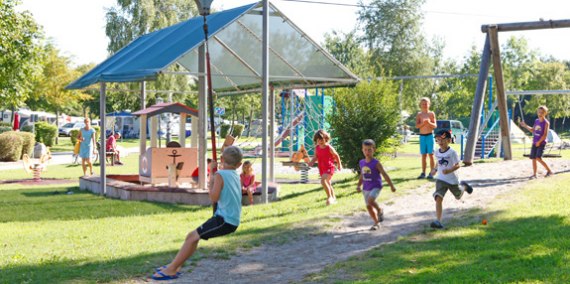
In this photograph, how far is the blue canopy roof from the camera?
15641mm

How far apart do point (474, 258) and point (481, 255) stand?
0.16m

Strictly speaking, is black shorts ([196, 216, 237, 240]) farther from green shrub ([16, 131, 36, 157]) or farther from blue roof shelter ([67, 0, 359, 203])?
green shrub ([16, 131, 36, 157])

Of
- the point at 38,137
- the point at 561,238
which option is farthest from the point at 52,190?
the point at 38,137

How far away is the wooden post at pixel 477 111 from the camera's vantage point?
607 inches

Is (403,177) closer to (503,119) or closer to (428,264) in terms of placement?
(503,119)

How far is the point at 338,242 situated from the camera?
1005cm

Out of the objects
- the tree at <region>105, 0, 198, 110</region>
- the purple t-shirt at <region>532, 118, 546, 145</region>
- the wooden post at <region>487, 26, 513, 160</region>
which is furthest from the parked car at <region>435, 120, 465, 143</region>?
the purple t-shirt at <region>532, 118, 546, 145</region>

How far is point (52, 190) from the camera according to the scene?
63.7 feet

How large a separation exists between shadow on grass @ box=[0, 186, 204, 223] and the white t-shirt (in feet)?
18.6

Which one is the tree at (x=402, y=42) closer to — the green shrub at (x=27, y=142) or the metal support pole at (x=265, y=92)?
the green shrub at (x=27, y=142)

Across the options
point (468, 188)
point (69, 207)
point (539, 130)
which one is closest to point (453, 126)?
point (539, 130)

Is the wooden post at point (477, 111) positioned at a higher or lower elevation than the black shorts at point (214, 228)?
higher

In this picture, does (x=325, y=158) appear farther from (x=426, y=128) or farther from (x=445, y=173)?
(x=445, y=173)

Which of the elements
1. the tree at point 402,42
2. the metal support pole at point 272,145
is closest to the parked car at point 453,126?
the tree at point 402,42
